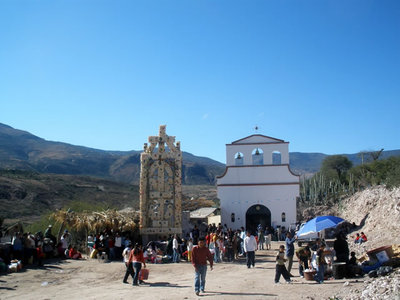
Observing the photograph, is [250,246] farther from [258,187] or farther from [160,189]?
[258,187]

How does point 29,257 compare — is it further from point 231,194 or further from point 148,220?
point 231,194

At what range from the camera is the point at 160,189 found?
67.7ft

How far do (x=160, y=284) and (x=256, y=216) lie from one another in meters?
19.5

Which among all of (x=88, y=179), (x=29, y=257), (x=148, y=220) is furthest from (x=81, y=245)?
(x=88, y=179)

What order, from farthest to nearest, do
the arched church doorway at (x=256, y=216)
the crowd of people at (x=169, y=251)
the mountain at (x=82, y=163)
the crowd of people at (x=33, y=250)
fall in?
the mountain at (x=82, y=163)
the arched church doorway at (x=256, y=216)
the crowd of people at (x=33, y=250)
the crowd of people at (x=169, y=251)

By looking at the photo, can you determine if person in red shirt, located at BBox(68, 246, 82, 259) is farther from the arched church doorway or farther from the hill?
the hill

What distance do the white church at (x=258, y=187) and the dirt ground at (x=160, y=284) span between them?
1421 centimetres

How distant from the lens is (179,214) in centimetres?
2055

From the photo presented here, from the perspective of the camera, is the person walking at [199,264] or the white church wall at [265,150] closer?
the person walking at [199,264]

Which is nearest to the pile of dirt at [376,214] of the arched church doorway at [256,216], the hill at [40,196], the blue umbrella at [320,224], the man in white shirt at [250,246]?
the blue umbrella at [320,224]

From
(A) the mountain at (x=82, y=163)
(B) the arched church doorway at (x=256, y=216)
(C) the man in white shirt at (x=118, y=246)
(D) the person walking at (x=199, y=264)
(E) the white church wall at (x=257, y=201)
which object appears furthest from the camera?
(A) the mountain at (x=82, y=163)

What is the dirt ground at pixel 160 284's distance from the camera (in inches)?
408

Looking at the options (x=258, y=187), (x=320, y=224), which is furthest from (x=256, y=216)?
(x=320, y=224)

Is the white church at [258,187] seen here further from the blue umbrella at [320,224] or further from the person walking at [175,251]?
the blue umbrella at [320,224]
